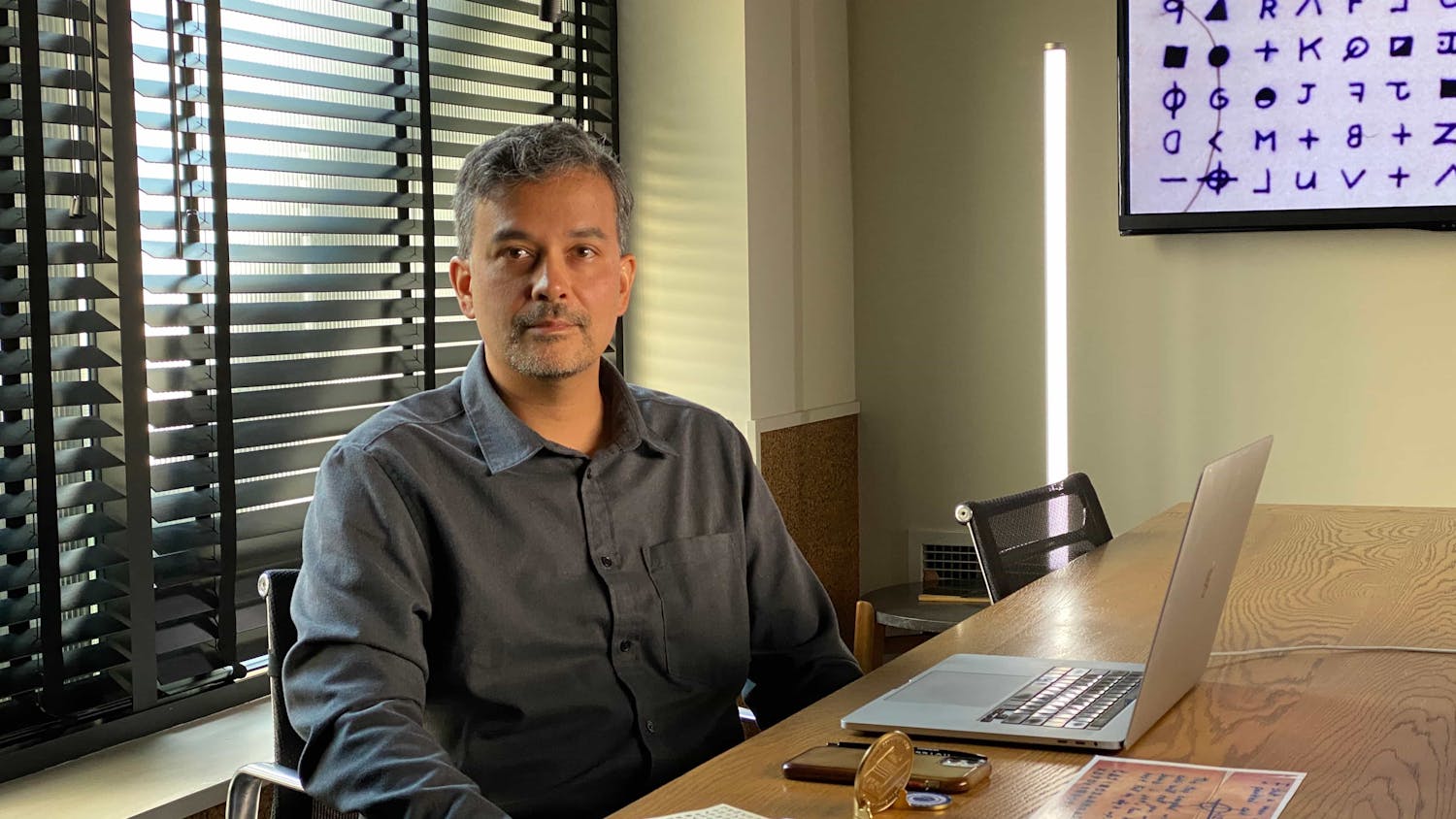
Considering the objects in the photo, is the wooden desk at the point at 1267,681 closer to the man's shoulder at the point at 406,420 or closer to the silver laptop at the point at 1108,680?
the silver laptop at the point at 1108,680

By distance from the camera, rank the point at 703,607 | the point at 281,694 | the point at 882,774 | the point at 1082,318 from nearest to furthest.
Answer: the point at 882,774 → the point at 281,694 → the point at 703,607 → the point at 1082,318

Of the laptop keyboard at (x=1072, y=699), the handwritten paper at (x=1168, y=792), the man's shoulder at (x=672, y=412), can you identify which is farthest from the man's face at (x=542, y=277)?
the handwritten paper at (x=1168, y=792)

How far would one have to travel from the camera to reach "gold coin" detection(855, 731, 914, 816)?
1.10 metres

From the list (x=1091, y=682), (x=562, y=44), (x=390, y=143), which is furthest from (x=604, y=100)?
(x=1091, y=682)

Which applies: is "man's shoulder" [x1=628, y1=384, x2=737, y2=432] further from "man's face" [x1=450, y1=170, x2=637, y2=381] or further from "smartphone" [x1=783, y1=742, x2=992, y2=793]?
"smartphone" [x1=783, y1=742, x2=992, y2=793]

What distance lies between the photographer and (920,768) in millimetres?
1202

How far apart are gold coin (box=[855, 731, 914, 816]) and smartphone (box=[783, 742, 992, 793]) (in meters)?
0.04

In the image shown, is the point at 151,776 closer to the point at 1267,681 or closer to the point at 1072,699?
the point at 1072,699

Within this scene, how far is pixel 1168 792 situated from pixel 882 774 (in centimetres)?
22

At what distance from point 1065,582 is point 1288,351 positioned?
1602 millimetres

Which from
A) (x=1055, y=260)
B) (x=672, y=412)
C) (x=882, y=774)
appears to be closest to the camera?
(x=882, y=774)

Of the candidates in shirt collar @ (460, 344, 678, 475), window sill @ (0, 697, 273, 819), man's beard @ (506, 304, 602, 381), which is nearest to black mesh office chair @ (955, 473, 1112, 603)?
shirt collar @ (460, 344, 678, 475)

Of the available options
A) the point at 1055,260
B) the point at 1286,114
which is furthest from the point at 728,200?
the point at 1286,114

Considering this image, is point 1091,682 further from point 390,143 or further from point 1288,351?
point 1288,351
